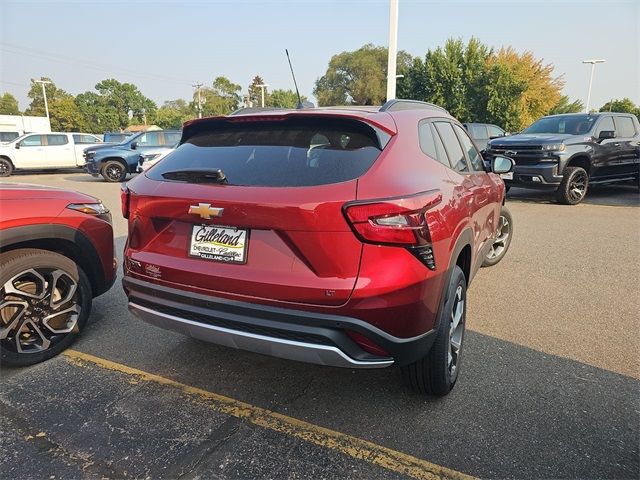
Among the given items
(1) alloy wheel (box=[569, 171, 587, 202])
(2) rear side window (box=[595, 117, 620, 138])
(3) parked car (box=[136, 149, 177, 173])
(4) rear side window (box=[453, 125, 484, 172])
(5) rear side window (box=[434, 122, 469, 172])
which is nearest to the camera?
(5) rear side window (box=[434, 122, 469, 172])

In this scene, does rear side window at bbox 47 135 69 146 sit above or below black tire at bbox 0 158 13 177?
above

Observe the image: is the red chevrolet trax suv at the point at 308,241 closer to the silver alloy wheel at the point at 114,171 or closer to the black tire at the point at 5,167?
the silver alloy wheel at the point at 114,171

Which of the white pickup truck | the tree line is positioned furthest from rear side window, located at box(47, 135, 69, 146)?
the tree line

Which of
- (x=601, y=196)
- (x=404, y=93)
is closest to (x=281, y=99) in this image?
(x=404, y=93)

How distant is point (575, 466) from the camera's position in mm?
2090

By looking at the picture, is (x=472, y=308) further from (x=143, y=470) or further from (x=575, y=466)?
(x=143, y=470)

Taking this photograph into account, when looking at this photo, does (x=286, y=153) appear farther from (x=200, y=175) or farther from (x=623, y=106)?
(x=623, y=106)

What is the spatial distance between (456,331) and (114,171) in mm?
15917

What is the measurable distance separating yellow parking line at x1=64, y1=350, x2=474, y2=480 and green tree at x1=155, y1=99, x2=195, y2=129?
84.3 m

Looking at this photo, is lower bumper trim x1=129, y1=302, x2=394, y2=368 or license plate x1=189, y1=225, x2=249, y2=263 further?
license plate x1=189, y1=225, x2=249, y2=263

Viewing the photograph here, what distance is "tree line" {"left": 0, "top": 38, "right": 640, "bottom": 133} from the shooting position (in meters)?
37.1

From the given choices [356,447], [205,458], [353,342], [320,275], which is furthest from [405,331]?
[205,458]

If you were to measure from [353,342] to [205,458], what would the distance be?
943mm

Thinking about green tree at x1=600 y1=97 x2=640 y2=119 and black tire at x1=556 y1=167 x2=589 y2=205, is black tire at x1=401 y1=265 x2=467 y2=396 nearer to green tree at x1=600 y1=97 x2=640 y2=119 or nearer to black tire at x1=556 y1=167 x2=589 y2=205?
black tire at x1=556 y1=167 x2=589 y2=205
